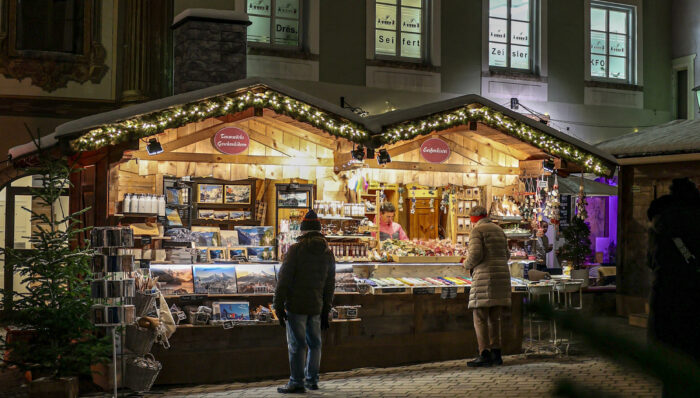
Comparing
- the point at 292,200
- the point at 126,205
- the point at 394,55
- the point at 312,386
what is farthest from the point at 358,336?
the point at 394,55

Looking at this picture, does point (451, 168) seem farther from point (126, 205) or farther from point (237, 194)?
point (126, 205)

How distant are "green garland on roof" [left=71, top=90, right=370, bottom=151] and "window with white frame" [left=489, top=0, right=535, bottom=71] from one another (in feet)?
24.2

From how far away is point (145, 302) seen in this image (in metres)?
8.30

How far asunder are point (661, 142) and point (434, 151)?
3.82m

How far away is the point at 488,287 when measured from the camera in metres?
9.73

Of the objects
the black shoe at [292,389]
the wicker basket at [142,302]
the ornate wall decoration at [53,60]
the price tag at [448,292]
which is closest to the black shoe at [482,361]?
the price tag at [448,292]

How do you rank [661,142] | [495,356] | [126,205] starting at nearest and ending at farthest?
[495,356] < [126,205] < [661,142]

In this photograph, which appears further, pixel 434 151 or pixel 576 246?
pixel 576 246

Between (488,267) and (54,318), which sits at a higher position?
(488,267)

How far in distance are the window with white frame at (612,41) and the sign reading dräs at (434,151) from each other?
7077 mm

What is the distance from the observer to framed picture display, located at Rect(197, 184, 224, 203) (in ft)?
42.0

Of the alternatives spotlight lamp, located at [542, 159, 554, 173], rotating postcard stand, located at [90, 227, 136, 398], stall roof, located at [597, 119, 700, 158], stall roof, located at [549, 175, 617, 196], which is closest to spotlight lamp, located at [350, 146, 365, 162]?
spotlight lamp, located at [542, 159, 554, 173]

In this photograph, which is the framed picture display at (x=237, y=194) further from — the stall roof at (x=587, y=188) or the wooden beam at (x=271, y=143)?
the stall roof at (x=587, y=188)

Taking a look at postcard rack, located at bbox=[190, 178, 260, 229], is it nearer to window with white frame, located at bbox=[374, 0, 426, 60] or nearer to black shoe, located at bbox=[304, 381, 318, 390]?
window with white frame, located at bbox=[374, 0, 426, 60]
